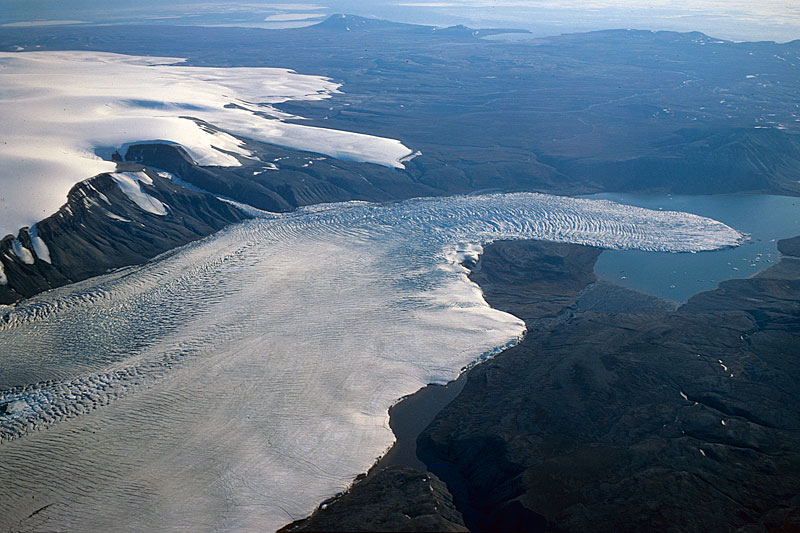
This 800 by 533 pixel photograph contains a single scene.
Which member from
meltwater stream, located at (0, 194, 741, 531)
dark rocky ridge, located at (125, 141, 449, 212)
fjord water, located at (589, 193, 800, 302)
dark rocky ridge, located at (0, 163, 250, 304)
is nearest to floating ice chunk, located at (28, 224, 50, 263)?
dark rocky ridge, located at (0, 163, 250, 304)

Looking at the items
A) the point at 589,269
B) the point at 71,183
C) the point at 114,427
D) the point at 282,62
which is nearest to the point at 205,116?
the point at 71,183

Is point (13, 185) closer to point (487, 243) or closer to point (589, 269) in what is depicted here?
point (487, 243)

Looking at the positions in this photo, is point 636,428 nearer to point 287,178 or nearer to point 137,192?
point 137,192

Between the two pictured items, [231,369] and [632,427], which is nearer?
[632,427]

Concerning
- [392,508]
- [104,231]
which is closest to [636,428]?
[392,508]

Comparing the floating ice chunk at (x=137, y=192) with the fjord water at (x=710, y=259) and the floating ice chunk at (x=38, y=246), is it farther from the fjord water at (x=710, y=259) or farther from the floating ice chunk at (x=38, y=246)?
the fjord water at (x=710, y=259)

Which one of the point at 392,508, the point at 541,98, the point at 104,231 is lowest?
the point at 392,508

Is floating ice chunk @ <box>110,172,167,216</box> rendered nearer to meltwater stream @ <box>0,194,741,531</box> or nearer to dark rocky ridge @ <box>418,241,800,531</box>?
meltwater stream @ <box>0,194,741,531</box>
